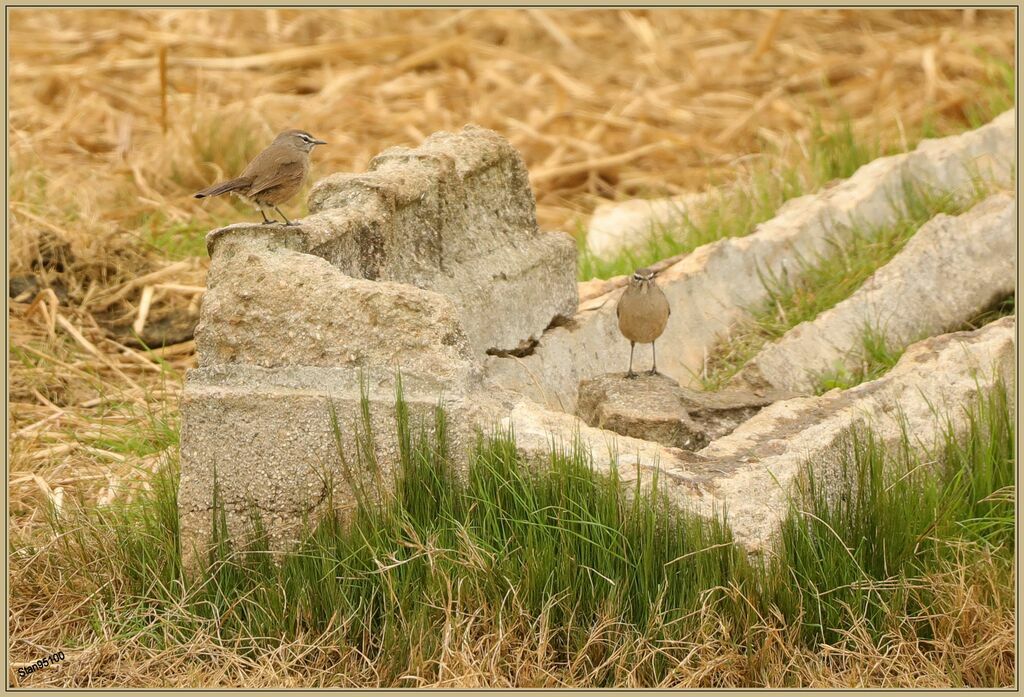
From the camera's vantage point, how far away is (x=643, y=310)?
6188 millimetres

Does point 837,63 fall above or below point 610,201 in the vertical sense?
above

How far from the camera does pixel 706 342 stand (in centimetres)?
724

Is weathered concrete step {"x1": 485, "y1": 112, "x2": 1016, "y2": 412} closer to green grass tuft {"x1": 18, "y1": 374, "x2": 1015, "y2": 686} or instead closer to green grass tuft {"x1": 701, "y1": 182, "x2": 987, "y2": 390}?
green grass tuft {"x1": 701, "y1": 182, "x2": 987, "y2": 390}

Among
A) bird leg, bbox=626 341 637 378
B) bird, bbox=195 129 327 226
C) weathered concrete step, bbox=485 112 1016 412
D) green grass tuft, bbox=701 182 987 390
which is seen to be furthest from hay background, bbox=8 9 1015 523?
bird leg, bbox=626 341 637 378

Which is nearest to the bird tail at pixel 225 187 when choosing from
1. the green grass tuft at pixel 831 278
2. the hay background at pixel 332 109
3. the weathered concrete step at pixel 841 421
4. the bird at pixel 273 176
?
the bird at pixel 273 176

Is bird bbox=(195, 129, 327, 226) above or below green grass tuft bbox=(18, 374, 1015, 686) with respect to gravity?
above

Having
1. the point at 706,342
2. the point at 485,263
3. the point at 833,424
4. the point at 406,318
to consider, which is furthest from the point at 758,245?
the point at 406,318

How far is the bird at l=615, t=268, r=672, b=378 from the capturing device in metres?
6.19

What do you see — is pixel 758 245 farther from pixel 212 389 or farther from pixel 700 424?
→ pixel 212 389

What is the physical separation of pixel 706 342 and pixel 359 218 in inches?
98.2

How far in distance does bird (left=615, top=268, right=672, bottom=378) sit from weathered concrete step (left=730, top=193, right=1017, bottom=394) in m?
0.65

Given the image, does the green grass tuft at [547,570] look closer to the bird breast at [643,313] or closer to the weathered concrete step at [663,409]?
the weathered concrete step at [663,409]

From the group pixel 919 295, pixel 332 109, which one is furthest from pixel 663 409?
pixel 332 109

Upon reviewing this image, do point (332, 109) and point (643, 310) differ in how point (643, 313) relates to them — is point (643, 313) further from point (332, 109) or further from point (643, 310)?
point (332, 109)
